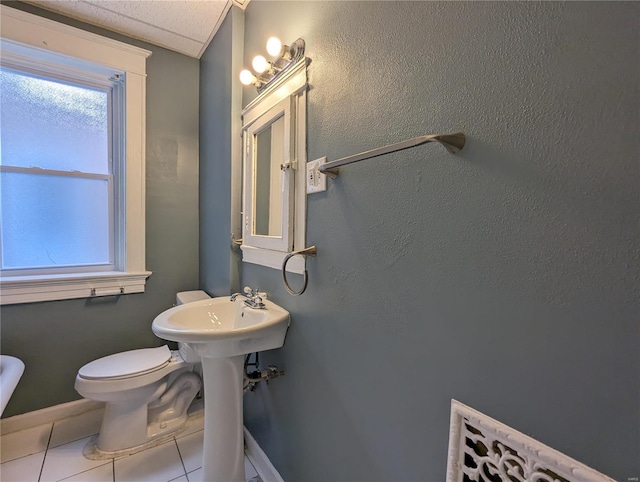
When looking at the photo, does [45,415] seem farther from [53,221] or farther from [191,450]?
[53,221]

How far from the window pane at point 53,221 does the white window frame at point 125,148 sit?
105mm

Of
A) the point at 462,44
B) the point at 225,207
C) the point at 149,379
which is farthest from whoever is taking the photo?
the point at 225,207

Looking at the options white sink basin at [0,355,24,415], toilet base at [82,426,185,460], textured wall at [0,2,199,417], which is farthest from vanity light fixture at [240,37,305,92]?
toilet base at [82,426,185,460]

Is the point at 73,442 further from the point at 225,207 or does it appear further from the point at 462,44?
the point at 462,44

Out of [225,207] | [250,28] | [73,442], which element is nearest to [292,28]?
[250,28]

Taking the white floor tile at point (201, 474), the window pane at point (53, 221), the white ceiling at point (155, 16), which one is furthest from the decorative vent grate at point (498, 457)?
the window pane at point (53, 221)

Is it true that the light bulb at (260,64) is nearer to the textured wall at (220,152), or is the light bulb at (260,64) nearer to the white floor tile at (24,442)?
the textured wall at (220,152)

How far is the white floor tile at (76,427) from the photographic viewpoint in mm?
1638

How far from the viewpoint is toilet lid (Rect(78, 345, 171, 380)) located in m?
1.46

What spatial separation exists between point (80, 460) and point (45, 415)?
17.8 inches

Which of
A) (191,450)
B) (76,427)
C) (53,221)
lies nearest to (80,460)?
(76,427)

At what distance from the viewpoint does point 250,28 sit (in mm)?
1557

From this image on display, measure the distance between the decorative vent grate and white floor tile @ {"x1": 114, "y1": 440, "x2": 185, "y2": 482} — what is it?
1452mm

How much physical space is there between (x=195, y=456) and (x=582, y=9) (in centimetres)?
217
